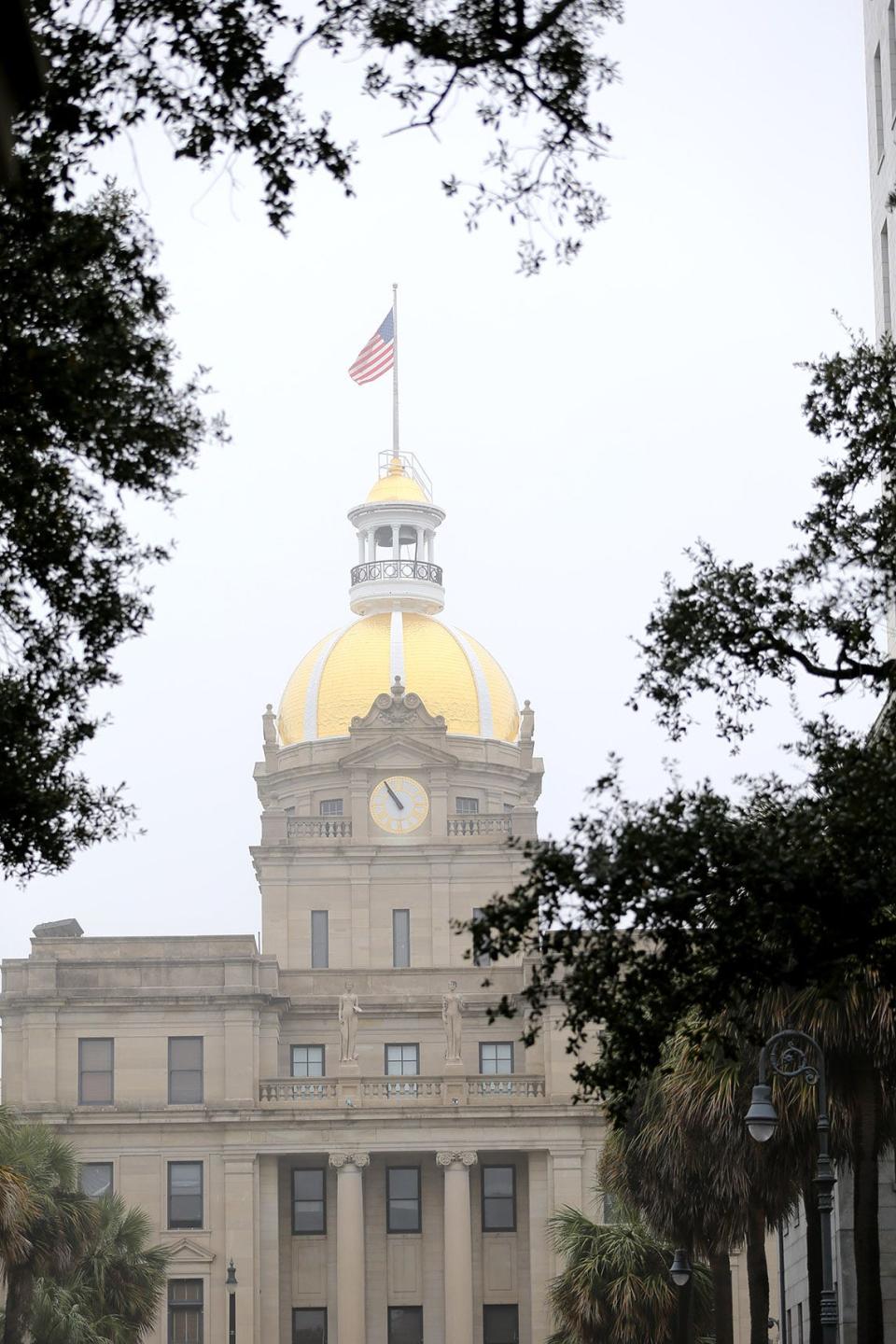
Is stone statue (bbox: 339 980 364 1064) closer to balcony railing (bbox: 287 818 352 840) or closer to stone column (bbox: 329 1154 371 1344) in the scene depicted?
stone column (bbox: 329 1154 371 1344)

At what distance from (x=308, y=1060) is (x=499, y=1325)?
11.0 meters

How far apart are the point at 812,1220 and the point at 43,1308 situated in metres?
21.6

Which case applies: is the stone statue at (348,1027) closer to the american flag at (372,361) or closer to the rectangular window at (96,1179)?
the rectangular window at (96,1179)

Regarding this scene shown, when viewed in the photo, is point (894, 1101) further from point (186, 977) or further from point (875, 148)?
point (186, 977)

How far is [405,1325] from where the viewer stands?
82562mm

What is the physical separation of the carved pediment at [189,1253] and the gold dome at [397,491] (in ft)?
118

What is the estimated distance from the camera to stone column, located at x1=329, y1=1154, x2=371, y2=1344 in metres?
79.4

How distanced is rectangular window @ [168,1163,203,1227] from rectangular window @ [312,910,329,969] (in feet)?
41.9

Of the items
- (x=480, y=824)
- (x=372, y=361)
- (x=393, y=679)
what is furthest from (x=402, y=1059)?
(x=372, y=361)

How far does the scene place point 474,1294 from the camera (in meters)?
82.2

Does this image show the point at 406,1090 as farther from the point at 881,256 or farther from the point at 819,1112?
the point at 819,1112

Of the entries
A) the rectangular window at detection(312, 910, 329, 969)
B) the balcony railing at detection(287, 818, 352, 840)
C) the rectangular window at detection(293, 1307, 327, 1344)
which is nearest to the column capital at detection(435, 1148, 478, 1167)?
the rectangular window at detection(293, 1307, 327, 1344)

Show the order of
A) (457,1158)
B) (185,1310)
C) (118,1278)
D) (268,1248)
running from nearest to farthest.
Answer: (118,1278) < (185,1310) < (268,1248) < (457,1158)

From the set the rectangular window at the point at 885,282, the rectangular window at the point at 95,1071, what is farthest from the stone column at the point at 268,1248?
the rectangular window at the point at 885,282
